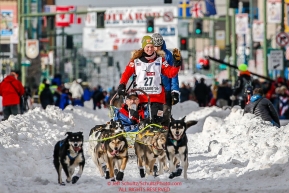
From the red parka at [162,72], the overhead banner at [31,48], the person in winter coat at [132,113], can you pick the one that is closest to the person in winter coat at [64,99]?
the overhead banner at [31,48]

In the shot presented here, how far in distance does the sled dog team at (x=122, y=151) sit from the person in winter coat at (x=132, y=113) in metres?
0.85

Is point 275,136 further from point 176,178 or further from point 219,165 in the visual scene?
point 176,178

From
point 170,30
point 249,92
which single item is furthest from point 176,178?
point 170,30

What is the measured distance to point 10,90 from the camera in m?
24.0

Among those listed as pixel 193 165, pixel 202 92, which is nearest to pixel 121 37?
pixel 202 92

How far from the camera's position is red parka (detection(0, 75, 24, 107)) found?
78.4 ft

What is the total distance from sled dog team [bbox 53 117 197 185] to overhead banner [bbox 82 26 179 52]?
50.8 metres

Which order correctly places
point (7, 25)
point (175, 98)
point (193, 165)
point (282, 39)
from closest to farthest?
point (175, 98)
point (193, 165)
point (282, 39)
point (7, 25)

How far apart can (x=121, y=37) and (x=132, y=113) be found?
5076 cm

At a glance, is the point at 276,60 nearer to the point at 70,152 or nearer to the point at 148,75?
the point at 148,75

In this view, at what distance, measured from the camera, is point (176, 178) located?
1125cm

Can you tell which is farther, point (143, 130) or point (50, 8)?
point (50, 8)

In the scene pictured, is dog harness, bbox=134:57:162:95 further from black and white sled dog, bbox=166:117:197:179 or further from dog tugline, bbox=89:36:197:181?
black and white sled dog, bbox=166:117:197:179

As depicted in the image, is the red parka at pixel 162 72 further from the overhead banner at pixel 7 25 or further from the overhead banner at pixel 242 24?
the overhead banner at pixel 7 25
